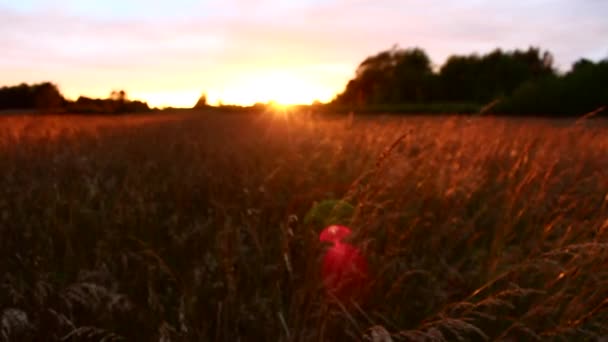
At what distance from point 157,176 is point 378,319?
2417 millimetres

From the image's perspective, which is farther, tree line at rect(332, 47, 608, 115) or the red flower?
tree line at rect(332, 47, 608, 115)

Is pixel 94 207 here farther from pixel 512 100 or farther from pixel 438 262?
pixel 512 100

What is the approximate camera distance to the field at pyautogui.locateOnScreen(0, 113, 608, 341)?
1708 mm

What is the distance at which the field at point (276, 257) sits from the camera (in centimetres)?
171

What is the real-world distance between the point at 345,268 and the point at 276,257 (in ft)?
1.61

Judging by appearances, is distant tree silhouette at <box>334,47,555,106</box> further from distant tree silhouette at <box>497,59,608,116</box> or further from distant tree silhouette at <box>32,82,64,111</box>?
distant tree silhouette at <box>32,82,64,111</box>

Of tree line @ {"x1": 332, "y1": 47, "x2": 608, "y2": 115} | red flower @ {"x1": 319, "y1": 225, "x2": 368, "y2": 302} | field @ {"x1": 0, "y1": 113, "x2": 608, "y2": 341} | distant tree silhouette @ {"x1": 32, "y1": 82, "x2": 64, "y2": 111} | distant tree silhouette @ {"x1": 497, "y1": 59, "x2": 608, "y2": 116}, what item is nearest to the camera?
field @ {"x1": 0, "y1": 113, "x2": 608, "y2": 341}

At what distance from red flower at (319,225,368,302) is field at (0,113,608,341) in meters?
0.05

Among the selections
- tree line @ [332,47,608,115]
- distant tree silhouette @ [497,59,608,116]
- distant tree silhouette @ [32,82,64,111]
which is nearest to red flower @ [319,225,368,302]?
distant tree silhouette @ [32,82,64,111]

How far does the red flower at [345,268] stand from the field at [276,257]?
0.18 feet

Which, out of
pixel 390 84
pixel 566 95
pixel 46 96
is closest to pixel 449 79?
pixel 390 84

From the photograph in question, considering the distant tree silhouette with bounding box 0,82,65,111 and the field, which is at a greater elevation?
the distant tree silhouette with bounding box 0,82,65,111

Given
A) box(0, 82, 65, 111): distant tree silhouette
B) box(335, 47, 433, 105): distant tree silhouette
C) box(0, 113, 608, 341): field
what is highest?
box(335, 47, 433, 105): distant tree silhouette

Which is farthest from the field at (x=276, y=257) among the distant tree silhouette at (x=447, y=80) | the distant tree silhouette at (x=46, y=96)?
the distant tree silhouette at (x=447, y=80)
